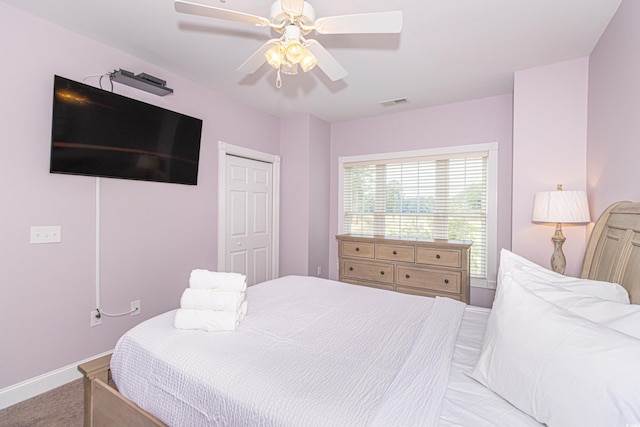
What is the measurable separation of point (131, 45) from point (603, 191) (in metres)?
3.77

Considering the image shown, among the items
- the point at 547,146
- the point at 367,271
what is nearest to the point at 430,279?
the point at 367,271

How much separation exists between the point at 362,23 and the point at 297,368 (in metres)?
1.63

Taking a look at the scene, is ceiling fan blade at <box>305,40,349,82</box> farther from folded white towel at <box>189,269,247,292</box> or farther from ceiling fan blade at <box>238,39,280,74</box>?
folded white towel at <box>189,269,247,292</box>

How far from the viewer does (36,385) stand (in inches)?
80.8

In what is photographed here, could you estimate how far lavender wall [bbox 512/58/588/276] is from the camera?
101 inches

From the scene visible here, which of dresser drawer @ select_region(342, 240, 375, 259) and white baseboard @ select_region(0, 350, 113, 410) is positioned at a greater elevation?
dresser drawer @ select_region(342, 240, 375, 259)

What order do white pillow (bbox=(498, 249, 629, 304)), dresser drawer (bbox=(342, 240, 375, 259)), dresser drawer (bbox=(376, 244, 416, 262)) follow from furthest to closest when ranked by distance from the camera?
dresser drawer (bbox=(342, 240, 375, 259)) < dresser drawer (bbox=(376, 244, 416, 262)) < white pillow (bbox=(498, 249, 629, 304))

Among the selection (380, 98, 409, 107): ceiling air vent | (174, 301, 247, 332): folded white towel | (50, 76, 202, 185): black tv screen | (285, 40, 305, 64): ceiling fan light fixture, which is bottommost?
(174, 301, 247, 332): folded white towel

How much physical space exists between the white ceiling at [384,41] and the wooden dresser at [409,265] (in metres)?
1.70

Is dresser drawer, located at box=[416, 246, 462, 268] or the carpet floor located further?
dresser drawer, located at box=[416, 246, 462, 268]

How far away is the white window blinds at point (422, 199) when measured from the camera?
354 cm

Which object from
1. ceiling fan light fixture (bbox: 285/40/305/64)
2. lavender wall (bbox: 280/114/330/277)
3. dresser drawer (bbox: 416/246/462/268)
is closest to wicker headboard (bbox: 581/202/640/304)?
dresser drawer (bbox: 416/246/462/268)

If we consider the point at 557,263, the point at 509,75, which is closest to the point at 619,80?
the point at 509,75

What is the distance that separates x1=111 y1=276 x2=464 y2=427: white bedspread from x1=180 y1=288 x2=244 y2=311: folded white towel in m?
0.13
